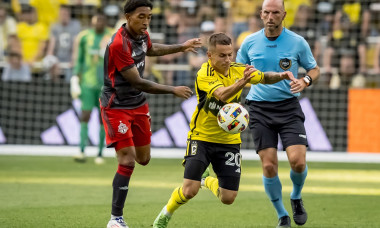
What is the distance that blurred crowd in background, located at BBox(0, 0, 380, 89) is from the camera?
62.0ft

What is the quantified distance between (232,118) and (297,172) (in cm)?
141

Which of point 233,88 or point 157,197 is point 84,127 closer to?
point 157,197

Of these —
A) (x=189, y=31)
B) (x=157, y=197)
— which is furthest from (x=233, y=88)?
(x=189, y=31)

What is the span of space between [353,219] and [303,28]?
10172 mm

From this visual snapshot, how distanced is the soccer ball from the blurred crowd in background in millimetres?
10224

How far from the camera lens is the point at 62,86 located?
18.5m

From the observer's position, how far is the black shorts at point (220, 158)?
26.6 feet

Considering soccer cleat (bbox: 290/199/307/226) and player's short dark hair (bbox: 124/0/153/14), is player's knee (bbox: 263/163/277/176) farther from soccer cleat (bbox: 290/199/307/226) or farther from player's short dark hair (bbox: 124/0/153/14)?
player's short dark hair (bbox: 124/0/153/14)

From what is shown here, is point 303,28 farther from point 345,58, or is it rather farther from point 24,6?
point 24,6

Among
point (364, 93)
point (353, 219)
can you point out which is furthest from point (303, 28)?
point (353, 219)

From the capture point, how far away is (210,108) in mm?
8203

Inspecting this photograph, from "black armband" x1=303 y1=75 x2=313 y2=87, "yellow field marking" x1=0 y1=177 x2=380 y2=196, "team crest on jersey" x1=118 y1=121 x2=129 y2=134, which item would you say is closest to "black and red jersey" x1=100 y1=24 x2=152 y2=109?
"team crest on jersey" x1=118 y1=121 x2=129 y2=134

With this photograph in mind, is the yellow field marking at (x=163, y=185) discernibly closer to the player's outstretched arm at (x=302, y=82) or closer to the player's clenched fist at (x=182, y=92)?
the player's outstretched arm at (x=302, y=82)

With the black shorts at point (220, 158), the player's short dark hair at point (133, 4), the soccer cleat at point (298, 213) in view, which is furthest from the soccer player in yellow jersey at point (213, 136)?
the soccer cleat at point (298, 213)
